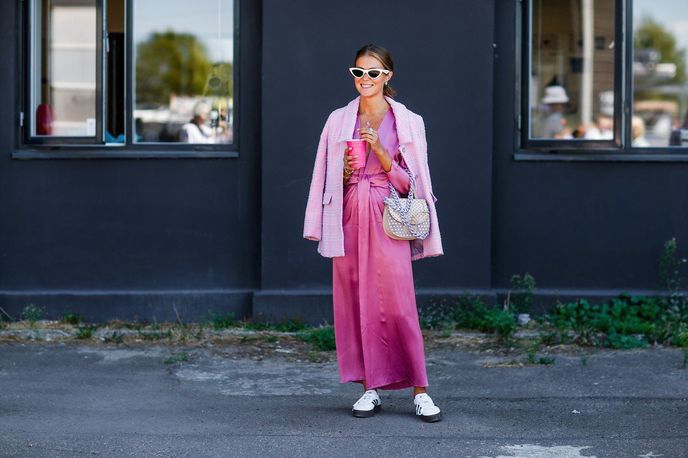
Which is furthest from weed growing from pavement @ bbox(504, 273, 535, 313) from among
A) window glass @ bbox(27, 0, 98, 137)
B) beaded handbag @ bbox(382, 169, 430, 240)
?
window glass @ bbox(27, 0, 98, 137)

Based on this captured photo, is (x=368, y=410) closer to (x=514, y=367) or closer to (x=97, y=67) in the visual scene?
(x=514, y=367)

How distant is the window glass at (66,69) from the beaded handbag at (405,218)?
4.01 m

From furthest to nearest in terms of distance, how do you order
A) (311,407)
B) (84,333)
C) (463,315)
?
(463,315) < (84,333) < (311,407)

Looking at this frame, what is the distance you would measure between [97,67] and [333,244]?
154 inches

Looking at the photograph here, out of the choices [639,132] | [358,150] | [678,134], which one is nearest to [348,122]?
[358,150]

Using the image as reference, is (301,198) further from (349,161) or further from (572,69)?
(349,161)

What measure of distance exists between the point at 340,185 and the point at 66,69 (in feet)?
13.3

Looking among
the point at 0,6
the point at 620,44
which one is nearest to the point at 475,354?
the point at 620,44

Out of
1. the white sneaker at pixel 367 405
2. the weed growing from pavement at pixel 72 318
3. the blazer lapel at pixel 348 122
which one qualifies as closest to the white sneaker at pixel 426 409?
the white sneaker at pixel 367 405

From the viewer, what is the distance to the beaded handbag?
6113 millimetres

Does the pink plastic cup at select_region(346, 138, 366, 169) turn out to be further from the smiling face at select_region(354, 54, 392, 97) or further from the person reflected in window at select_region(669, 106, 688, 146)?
the person reflected in window at select_region(669, 106, 688, 146)

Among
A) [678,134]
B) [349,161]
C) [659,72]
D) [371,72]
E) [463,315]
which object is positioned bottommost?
[463,315]

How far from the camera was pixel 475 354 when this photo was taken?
26.7 feet

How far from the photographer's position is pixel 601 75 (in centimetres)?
947
